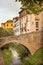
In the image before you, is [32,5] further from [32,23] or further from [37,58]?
[32,23]

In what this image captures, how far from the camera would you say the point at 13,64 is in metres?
38.0

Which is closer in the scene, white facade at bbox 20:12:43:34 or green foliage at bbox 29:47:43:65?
green foliage at bbox 29:47:43:65

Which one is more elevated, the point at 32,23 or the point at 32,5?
the point at 32,5

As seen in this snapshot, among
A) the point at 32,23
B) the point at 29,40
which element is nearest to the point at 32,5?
the point at 29,40

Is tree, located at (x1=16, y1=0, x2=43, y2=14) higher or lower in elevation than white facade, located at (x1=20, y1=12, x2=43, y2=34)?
higher

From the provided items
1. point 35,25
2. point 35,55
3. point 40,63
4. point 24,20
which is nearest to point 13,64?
point 35,55

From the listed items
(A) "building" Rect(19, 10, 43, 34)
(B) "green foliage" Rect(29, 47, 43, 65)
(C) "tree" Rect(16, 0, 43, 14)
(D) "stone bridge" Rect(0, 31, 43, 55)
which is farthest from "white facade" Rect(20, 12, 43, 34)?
(C) "tree" Rect(16, 0, 43, 14)

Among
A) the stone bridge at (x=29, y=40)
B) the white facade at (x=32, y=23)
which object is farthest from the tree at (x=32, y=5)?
the white facade at (x=32, y=23)

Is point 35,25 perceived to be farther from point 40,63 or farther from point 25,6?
point 25,6

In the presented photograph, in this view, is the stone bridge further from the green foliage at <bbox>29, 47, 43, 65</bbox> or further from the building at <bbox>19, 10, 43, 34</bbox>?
the building at <bbox>19, 10, 43, 34</bbox>

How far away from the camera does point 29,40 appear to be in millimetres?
39531

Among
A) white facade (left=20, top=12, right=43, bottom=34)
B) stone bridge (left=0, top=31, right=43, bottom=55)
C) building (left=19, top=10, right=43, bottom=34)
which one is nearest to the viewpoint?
stone bridge (left=0, top=31, right=43, bottom=55)

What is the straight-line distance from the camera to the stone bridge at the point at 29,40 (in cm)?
3844

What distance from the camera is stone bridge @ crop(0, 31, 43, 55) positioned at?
3844 cm
